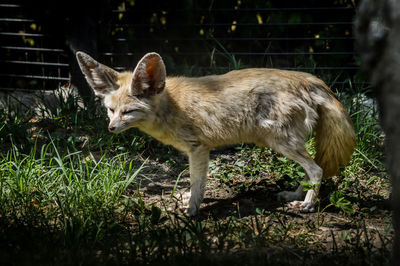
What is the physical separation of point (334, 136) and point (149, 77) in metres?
1.70

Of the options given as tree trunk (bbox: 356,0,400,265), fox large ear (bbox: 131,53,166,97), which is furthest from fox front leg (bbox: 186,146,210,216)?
tree trunk (bbox: 356,0,400,265)

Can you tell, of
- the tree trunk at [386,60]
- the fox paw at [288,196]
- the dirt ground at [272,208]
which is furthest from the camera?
the fox paw at [288,196]

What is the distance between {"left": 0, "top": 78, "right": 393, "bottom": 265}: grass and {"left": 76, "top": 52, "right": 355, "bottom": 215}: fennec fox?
1.16 ft

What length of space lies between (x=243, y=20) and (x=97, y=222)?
14.8 feet

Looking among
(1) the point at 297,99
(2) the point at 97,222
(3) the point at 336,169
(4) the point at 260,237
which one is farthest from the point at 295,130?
(2) the point at 97,222

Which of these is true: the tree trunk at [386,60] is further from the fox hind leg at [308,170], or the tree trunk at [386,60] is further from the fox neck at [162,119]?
the fox neck at [162,119]

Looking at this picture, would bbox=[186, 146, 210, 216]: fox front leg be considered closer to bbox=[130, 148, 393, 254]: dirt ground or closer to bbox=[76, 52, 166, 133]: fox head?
bbox=[130, 148, 393, 254]: dirt ground

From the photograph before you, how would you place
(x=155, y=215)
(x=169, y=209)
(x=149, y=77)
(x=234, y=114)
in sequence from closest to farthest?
(x=155, y=215)
(x=149, y=77)
(x=234, y=114)
(x=169, y=209)

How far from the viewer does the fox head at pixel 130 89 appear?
388 centimetres

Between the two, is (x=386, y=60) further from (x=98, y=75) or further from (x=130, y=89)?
(x=98, y=75)

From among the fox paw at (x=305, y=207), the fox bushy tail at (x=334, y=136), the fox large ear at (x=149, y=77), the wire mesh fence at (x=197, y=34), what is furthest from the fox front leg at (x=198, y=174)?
the wire mesh fence at (x=197, y=34)

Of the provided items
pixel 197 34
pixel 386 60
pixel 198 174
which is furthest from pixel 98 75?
pixel 197 34

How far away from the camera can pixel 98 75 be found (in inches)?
161

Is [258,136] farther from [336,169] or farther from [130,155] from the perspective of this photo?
[130,155]
